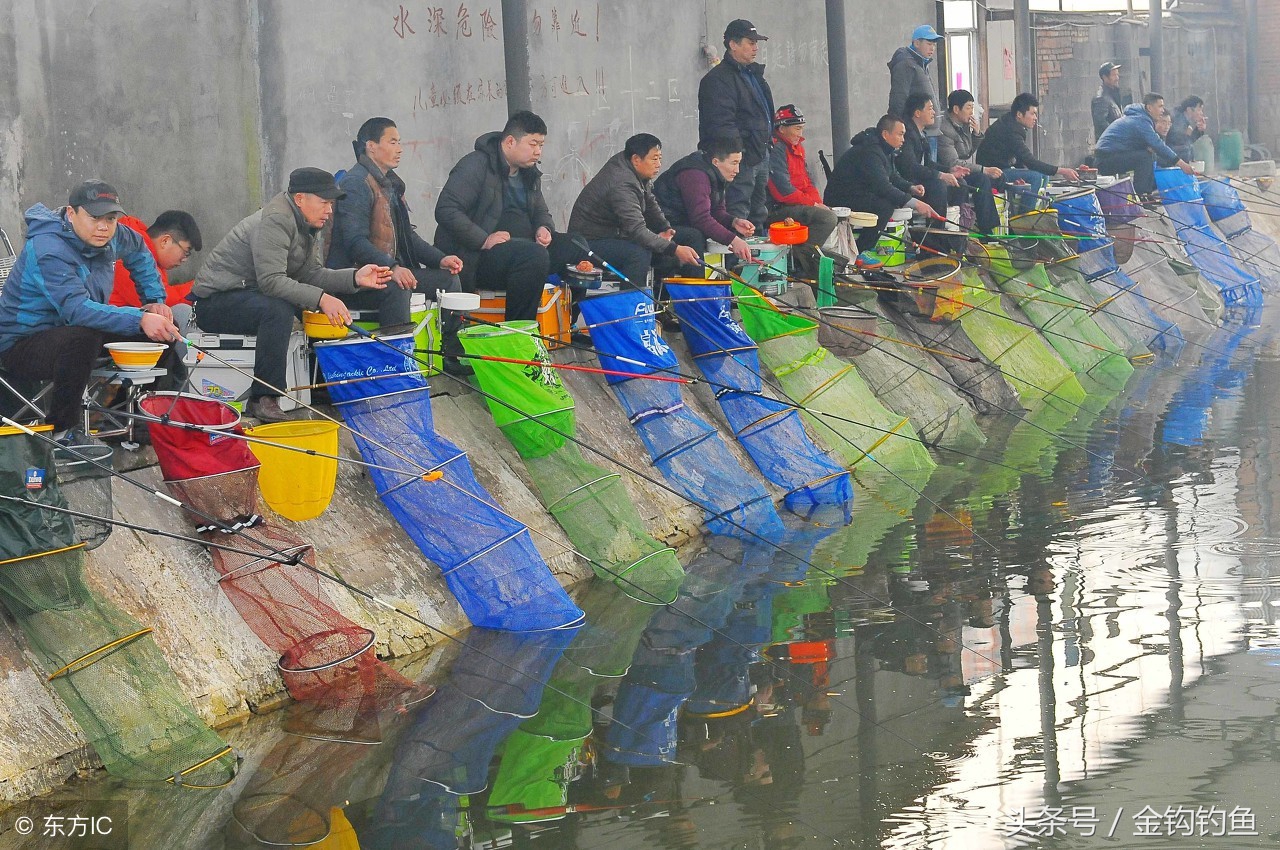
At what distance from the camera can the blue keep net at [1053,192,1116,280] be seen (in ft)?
50.3

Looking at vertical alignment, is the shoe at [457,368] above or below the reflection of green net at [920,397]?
above

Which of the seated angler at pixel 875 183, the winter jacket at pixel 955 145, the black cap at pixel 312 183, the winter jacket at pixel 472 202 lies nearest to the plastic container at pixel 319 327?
the black cap at pixel 312 183

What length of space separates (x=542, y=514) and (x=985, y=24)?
50.2ft

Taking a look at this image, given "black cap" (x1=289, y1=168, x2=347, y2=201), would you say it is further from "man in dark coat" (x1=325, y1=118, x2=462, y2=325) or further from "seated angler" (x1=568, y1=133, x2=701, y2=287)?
"seated angler" (x1=568, y1=133, x2=701, y2=287)

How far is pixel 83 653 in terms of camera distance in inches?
228

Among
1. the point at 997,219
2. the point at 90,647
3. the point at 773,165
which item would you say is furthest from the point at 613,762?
the point at 997,219

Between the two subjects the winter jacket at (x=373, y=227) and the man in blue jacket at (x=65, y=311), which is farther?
the winter jacket at (x=373, y=227)

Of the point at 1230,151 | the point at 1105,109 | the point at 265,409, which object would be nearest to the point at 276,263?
the point at 265,409

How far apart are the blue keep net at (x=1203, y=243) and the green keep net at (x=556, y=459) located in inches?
469

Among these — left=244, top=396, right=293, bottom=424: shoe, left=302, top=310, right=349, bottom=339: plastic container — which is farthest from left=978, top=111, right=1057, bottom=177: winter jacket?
left=244, top=396, right=293, bottom=424: shoe

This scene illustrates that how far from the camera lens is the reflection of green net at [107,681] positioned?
18.5 ft

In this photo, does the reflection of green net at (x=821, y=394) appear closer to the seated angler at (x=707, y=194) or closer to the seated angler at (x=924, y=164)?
the seated angler at (x=707, y=194)

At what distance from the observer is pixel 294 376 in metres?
7.86

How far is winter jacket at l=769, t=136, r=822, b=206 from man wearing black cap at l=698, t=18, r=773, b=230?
48 cm
